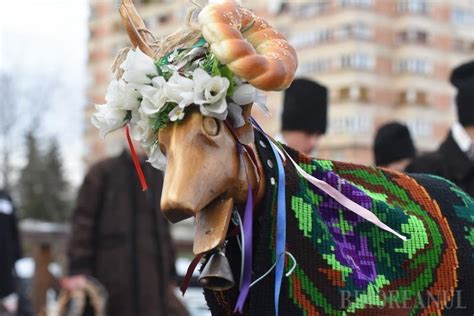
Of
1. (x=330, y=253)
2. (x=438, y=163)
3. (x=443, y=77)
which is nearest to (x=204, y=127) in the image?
(x=330, y=253)

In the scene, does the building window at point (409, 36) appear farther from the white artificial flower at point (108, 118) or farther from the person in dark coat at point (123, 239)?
the white artificial flower at point (108, 118)

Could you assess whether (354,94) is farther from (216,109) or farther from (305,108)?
(216,109)

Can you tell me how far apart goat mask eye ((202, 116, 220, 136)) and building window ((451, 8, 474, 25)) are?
49500 millimetres

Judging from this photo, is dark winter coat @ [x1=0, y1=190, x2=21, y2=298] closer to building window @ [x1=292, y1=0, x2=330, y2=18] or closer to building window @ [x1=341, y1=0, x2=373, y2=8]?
building window @ [x1=341, y1=0, x2=373, y2=8]

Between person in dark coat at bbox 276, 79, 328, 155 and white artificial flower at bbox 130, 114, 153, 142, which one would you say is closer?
white artificial flower at bbox 130, 114, 153, 142

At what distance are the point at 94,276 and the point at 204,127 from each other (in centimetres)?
439

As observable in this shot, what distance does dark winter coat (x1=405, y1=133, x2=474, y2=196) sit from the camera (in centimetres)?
456

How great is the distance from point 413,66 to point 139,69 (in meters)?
47.1

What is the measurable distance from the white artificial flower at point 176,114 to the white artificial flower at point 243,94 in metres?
0.15

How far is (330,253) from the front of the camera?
264 cm

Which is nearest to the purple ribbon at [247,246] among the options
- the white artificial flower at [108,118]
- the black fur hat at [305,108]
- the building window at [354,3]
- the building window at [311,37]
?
the white artificial flower at [108,118]

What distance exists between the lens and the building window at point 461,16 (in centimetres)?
5009

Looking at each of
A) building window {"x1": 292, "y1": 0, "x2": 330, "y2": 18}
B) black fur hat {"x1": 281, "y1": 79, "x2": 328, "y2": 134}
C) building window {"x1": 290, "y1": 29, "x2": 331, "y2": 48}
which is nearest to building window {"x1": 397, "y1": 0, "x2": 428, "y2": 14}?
building window {"x1": 292, "y1": 0, "x2": 330, "y2": 18}

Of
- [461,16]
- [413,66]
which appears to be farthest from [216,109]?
[461,16]
